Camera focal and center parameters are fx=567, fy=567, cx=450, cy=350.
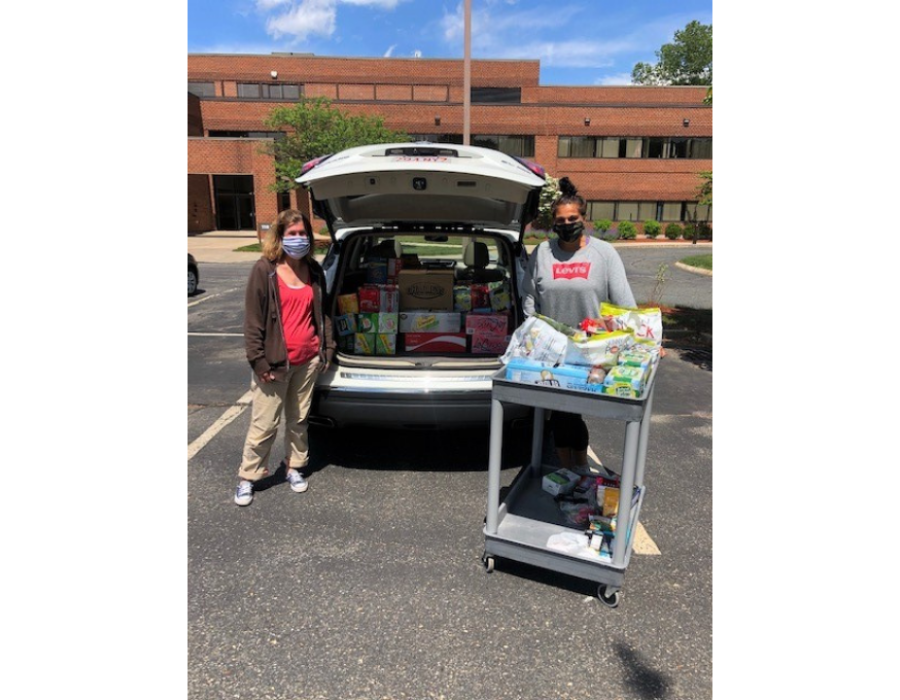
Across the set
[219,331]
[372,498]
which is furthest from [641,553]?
[219,331]

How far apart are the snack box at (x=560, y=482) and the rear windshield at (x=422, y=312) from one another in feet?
3.58

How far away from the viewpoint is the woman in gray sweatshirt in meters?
3.11

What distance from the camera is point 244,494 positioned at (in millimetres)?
3516

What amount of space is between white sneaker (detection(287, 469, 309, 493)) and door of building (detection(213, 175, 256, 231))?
107ft

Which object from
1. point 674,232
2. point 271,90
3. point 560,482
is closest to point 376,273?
point 560,482

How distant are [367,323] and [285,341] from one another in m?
0.97

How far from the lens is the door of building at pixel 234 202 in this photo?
33.2 metres

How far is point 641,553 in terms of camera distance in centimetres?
305

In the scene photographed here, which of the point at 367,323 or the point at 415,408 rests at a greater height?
the point at 367,323

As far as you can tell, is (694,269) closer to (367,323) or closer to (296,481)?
(367,323)

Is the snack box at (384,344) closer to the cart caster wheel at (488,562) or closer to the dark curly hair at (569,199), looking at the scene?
the dark curly hair at (569,199)

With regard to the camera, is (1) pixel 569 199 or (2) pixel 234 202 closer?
(1) pixel 569 199

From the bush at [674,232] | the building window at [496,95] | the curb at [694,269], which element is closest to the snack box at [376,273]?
the curb at [694,269]

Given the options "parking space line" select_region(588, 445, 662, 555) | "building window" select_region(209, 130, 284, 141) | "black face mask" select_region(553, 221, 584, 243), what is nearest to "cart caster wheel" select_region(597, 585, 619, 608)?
"parking space line" select_region(588, 445, 662, 555)
